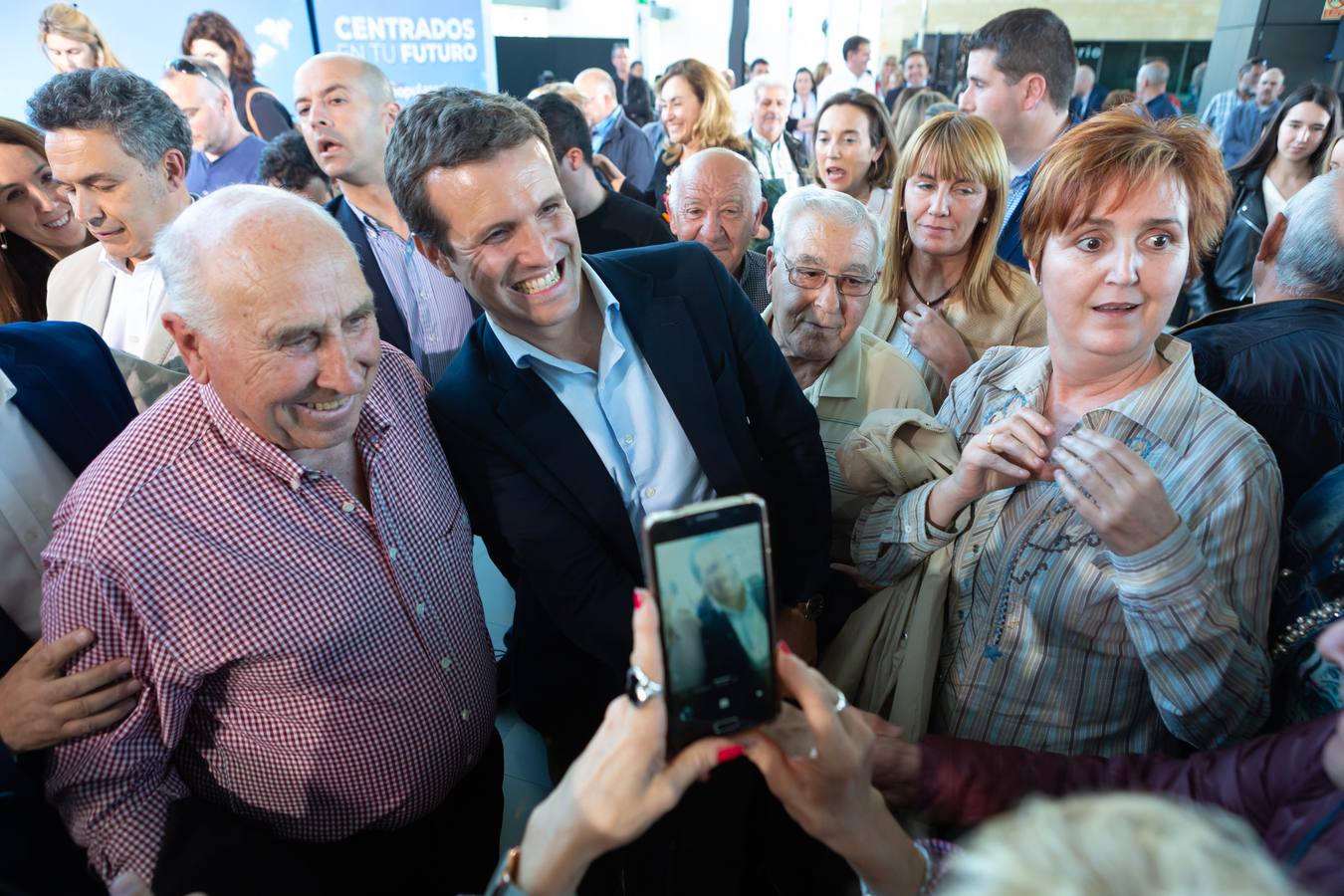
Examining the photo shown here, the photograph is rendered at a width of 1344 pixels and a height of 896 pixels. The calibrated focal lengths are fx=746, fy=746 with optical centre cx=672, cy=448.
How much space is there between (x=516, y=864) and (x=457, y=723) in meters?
0.74

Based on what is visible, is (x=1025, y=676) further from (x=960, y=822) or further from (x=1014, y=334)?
(x=1014, y=334)

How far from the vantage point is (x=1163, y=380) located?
1.48 metres

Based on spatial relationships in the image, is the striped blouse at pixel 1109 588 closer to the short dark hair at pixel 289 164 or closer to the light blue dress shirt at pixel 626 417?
the light blue dress shirt at pixel 626 417

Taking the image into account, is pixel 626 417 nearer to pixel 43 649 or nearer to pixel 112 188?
pixel 43 649

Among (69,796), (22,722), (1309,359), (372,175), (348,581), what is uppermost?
(372,175)

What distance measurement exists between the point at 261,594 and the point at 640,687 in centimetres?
83

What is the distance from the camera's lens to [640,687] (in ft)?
2.95

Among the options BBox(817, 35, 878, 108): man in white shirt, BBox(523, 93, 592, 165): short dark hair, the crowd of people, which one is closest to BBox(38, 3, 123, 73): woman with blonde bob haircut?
BBox(523, 93, 592, 165): short dark hair

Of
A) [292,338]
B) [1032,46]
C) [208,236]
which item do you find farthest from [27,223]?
[1032,46]

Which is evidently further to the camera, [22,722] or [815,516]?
[815,516]

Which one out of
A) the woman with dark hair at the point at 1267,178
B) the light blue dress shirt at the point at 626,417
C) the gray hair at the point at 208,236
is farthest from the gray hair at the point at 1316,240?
the woman with dark hair at the point at 1267,178

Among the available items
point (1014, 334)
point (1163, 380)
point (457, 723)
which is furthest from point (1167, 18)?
point (457, 723)

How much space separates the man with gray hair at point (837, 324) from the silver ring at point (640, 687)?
131cm

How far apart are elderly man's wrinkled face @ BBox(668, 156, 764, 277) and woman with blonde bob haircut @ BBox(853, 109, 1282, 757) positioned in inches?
63.5
